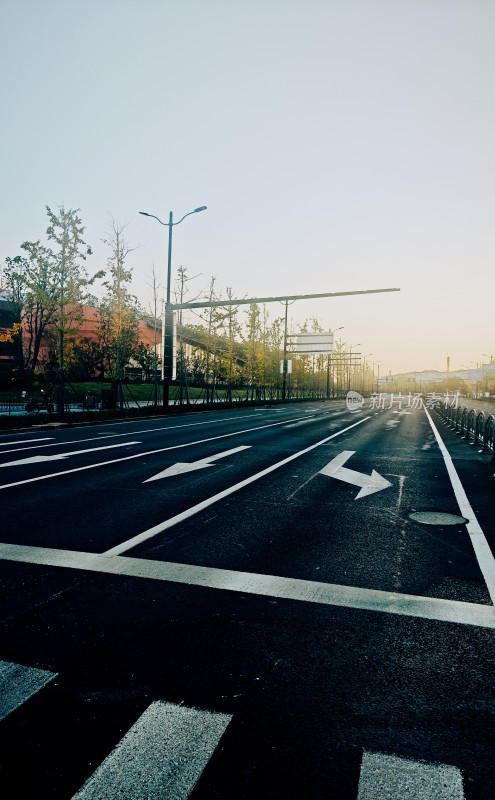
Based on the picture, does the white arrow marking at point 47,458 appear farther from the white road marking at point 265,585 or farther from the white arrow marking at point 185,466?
the white road marking at point 265,585

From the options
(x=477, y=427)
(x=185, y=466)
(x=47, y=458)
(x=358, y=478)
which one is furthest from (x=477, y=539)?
(x=477, y=427)

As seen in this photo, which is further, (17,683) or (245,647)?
(245,647)

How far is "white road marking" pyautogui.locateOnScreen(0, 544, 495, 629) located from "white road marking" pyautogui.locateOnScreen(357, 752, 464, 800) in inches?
64.1

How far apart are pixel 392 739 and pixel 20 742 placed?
1.78 meters

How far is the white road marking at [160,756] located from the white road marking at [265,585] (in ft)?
5.43

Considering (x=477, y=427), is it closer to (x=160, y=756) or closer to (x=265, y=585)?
(x=265, y=585)

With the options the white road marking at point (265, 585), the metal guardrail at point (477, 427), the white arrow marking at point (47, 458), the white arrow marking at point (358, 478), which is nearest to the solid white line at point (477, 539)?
the white road marking at point (265, 585)

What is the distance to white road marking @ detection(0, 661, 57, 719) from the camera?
8.71 feet

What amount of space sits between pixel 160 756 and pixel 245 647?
1041 millimetres

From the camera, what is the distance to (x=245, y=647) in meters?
3.28

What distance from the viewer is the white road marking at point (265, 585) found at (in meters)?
3.90

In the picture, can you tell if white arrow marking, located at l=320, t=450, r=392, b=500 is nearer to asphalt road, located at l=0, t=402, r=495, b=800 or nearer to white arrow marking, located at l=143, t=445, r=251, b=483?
asphalt road, located at l=0, t=402, r=495, b=800

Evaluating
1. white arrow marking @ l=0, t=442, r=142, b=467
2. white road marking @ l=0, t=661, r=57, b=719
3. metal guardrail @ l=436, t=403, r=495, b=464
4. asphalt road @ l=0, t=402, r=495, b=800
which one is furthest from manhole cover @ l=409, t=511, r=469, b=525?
white arrow marking @ l=0, t=442, r=142, b=467

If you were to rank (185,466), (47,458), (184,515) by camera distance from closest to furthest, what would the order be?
(184,515) → (185,466) → (47,458)
